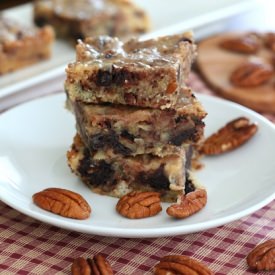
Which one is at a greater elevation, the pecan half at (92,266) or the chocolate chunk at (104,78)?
the chocolate chunk at (104,78)

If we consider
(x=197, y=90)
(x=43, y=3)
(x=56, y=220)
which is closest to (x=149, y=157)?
(x=56, y=220)

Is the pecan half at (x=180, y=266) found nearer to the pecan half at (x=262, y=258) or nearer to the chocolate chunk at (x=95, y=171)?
the pecan half at (x=262, y=258)

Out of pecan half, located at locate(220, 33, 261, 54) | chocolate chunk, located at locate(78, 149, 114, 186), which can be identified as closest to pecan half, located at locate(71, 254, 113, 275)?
chocolate chunk, located at locate(78, 149, 114, 186)

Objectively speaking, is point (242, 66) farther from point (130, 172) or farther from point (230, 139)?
point (130, 172)

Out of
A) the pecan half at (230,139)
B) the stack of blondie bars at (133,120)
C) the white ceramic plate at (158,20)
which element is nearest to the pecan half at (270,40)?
the white ceramic plate at (158,20)

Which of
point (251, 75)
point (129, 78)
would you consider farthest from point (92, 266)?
point (251, 75)

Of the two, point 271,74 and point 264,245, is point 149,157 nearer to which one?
point 264,245
